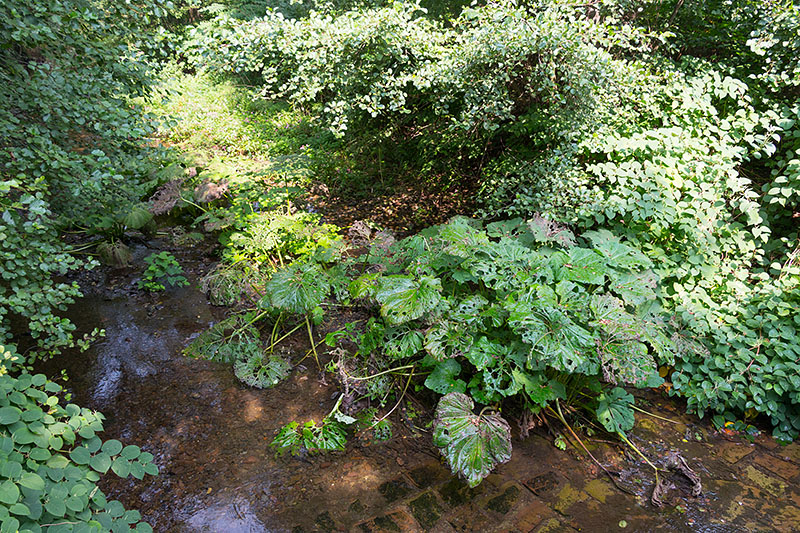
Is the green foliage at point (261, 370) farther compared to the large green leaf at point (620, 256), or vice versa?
the green foliage at point (261, 370)

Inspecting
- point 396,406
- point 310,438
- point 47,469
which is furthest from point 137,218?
point 47,469

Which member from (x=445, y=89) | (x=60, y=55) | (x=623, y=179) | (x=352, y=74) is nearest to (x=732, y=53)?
(x=623, y=179)

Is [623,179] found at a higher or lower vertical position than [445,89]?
lower

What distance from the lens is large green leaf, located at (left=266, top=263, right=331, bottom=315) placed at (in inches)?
125

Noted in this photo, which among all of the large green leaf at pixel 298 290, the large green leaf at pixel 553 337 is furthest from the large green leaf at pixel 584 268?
the large green leaf at pixel 298 290

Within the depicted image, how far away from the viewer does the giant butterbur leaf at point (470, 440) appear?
92.5 inches

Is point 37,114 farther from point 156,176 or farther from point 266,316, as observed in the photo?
point 156,176

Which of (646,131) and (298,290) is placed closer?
(298,290)

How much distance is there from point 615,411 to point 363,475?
1613mm

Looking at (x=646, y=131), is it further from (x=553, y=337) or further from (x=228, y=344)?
(x=228, y=344)

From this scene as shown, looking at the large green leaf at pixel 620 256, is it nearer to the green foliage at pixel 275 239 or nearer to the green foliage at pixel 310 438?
the green foliage at pixel 310 438

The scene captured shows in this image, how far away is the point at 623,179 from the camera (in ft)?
11.9

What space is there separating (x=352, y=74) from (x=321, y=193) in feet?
7.93

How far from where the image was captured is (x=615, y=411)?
286cm
